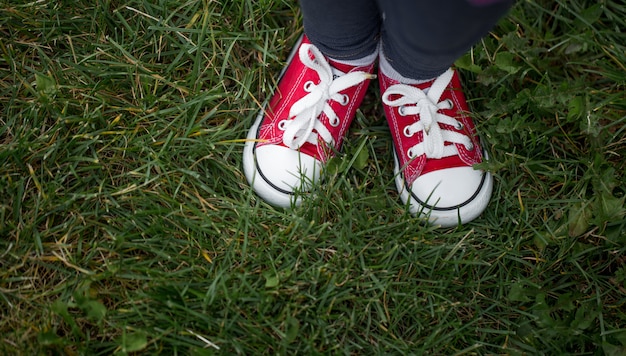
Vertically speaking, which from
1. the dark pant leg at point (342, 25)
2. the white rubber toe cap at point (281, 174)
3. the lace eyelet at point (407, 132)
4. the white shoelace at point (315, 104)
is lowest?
the white rubber toe cap at point (281, 174)

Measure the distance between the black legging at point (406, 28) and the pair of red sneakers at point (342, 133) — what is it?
13cm

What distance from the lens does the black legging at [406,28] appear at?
2.74ft

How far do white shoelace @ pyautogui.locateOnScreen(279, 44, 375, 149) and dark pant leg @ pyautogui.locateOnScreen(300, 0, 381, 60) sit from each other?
Answer: 9 cm

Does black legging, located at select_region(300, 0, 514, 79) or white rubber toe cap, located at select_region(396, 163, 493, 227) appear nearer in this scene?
black legging, located at select_region(300, 0, 514, 79)

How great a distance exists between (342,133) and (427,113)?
22 cm

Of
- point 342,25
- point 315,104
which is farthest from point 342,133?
point 342,25

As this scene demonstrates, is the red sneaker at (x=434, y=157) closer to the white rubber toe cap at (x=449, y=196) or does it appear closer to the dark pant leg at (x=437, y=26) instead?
the white rubber toe cap at (x=449, y=196)

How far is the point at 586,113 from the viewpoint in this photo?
56.1 inches

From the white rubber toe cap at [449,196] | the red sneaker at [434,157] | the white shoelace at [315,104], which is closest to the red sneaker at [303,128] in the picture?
the white shoelace at [315,104]

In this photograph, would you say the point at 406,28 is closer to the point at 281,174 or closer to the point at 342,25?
the point at 342,25

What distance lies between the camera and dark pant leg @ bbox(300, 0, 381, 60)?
102 centimetres

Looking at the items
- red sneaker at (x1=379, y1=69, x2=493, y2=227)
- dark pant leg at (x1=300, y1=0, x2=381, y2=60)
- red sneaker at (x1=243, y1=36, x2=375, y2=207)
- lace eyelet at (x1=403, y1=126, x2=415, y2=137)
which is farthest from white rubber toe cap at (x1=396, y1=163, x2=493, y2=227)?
dark pant leg at (x1=300, y1=0, x2=381, y2=60)

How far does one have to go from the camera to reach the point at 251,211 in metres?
1.36

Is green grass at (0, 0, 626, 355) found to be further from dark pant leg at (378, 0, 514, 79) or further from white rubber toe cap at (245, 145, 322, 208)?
dark pant leg at (378, 0, 514, 79)
